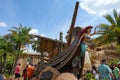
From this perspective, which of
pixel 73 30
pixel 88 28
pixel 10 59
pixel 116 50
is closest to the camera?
pixel 88 28

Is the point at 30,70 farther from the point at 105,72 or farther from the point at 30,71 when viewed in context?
the point at 105,72

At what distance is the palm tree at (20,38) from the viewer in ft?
135

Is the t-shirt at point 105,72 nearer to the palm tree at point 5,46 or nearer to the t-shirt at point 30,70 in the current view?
the t-shirt at point 30,70

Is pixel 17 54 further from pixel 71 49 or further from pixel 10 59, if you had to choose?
pixel 71 49

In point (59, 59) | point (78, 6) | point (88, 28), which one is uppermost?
point (78, 6)

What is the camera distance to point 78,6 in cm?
1611

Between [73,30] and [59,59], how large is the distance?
72.5 inches

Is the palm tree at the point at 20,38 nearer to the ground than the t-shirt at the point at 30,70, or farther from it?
farther from it

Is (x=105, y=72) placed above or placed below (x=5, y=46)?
below

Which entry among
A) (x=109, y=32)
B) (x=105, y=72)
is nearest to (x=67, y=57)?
(x=105, y=72)

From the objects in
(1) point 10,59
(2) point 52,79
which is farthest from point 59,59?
(1) point 10,59

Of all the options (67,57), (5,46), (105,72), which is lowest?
(105,72)

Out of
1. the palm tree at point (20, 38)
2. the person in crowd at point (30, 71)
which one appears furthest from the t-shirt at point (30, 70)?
the palm tree at point (20, 38)

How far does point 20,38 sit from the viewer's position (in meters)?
41.2
